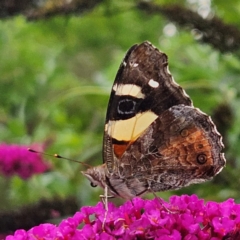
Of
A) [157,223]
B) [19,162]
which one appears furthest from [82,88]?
[157,223]

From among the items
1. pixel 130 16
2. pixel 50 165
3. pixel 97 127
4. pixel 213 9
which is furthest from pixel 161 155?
pixel 130 16

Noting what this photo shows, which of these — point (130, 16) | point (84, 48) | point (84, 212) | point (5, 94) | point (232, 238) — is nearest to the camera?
point (232, 238)

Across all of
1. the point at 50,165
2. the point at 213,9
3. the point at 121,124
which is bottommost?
the point at 50,165

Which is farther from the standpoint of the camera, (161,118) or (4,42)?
(4,42)

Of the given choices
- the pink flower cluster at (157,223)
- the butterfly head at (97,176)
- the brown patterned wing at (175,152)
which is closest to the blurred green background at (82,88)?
the brown patterned wing at (175,152)

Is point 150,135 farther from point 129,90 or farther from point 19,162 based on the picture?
point 19,162

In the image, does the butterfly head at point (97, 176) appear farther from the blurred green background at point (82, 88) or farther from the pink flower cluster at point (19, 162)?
the pink flower cluster at point (19, 162)

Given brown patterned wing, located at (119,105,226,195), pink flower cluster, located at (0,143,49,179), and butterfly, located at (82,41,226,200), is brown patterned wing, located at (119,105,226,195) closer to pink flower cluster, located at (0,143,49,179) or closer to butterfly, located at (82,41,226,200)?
butterfly, located at (82,41,226,200)

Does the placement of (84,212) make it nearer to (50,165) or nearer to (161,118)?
(161,118)
